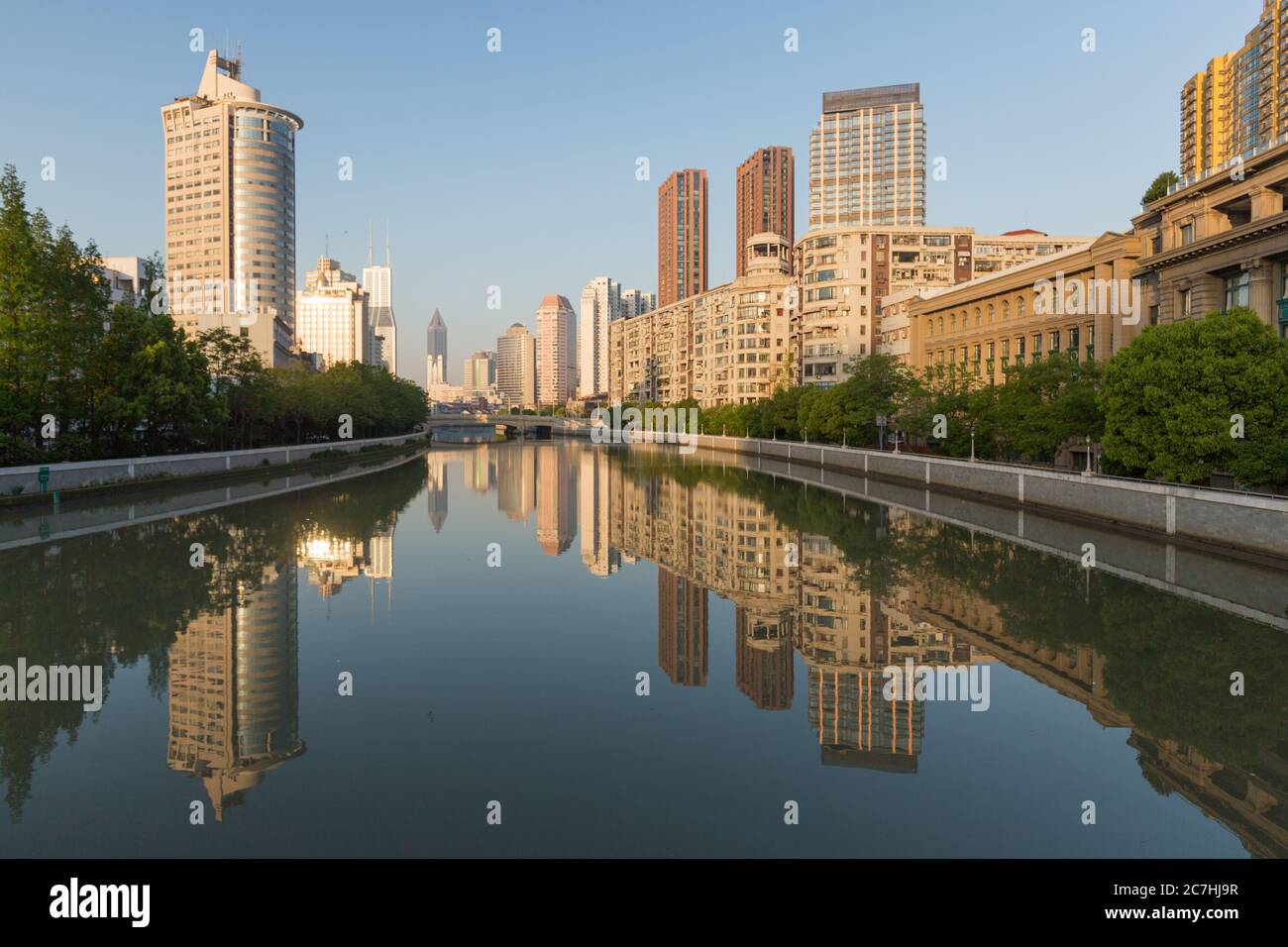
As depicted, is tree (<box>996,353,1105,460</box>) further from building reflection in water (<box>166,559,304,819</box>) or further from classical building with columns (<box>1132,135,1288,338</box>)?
building reflection in water (<box>166,559,304,819</box>)

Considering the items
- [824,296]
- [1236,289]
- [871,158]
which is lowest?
[1236,289]

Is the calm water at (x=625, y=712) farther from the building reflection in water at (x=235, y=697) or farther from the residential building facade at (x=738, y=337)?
the residential building facade at (x=738, y=337)

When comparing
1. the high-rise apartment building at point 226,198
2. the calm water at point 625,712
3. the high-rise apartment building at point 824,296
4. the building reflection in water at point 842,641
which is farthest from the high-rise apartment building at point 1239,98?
the high-rise apartment building at point 226,198

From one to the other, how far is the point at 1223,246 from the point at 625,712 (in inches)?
1509

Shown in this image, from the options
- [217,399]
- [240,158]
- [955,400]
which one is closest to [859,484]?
[955,400]

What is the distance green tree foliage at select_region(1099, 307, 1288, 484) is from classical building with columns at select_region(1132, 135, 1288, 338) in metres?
10.1

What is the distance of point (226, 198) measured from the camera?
146 meters

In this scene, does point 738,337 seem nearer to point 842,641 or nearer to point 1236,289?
point 1236,289

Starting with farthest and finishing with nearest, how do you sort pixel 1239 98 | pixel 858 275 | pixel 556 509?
pixel 1239 98 < pixel 858 275 < pixel 556 509

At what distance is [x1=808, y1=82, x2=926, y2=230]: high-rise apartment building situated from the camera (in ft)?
556

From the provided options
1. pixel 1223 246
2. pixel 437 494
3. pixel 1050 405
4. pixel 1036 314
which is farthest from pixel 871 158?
pixel 437 494

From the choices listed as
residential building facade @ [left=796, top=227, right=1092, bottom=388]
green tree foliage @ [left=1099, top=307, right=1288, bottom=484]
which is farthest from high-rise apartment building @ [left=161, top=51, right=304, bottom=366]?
green tree foliage @ [left=1099, top=307, right=1288, bottom=484]
